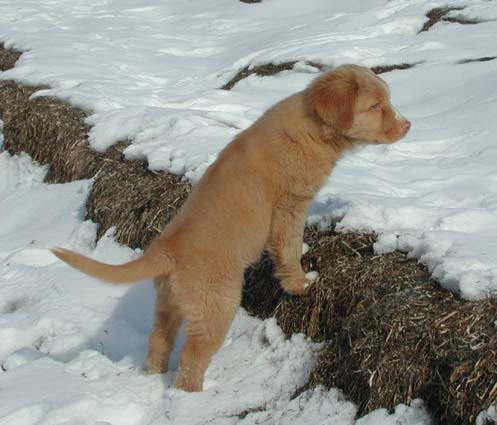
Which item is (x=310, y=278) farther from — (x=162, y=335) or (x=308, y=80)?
(x=308, y=80)

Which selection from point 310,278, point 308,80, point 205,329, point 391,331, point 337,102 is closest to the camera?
point 391,331

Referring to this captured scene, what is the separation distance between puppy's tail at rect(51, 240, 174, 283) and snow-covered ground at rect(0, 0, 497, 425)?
807mm

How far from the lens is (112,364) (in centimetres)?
457

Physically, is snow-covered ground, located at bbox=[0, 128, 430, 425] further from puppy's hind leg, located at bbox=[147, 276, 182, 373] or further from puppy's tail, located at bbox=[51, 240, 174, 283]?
puppy's tail, located at bbox=[51, 240, 174, 283]

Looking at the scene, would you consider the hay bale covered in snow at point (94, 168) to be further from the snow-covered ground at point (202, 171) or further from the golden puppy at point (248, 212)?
the golden puppy at point (248, 212)

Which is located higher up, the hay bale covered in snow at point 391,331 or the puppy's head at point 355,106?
the puppy's head at point 355,106

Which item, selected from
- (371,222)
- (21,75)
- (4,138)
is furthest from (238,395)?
(21,75)

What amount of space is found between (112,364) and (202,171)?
190 cm

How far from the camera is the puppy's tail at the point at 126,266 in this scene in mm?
3613

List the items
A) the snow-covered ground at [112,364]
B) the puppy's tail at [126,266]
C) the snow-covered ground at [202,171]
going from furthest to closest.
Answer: the snow-covered ground at [202,171] < the snow-covered ground at [112,364] < the puppy's tail at [126,266]

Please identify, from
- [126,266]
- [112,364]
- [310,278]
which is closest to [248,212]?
[310,278]

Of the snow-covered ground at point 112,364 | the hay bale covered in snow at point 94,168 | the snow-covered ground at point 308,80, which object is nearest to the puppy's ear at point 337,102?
the snow-covered ground at point 308,80

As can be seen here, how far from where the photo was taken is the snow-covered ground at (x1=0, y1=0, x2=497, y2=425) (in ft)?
13.2

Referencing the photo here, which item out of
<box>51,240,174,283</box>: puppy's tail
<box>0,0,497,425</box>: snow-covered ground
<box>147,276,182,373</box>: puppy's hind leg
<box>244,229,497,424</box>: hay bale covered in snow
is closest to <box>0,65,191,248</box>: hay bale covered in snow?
<box>0,0,497,425</box>: snow-covered ground
